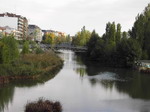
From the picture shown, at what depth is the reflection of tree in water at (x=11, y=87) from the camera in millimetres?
23380

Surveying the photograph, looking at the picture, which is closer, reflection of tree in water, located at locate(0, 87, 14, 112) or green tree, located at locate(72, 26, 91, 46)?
reflection of tree in water, located at locate(0, 87, 14, 112)

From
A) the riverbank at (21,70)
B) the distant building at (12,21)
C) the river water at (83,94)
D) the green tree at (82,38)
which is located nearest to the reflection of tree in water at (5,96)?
the river water at (83,94)

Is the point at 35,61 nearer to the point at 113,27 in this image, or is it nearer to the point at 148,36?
the point at 148,36

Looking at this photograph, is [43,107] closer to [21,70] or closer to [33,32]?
[21,70]

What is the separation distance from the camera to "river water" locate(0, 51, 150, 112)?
2230 cm

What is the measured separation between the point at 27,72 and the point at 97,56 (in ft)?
121

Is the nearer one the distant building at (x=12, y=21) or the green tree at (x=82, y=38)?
the distant building at (x=12, y=21)

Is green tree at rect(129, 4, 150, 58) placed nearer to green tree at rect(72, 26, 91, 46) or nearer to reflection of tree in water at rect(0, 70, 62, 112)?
reflection of tree in water at rect(0, 70, 62, 112)

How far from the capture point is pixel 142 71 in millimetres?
47031

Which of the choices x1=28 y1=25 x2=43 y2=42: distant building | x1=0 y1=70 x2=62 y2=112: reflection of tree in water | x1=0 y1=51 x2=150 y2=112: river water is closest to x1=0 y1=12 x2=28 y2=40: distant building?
x1=28 y1=25 x2=43 y2=42: distant building

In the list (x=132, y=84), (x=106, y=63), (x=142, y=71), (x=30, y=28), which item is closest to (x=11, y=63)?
(x=132, y=84)

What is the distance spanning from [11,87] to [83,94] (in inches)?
292

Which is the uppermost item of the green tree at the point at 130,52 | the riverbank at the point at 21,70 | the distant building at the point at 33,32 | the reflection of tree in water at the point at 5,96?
the distant building at the point at 33,32

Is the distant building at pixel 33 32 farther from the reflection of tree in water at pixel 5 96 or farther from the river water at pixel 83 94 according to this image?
the reflection of tree in water at pixel 5 96
